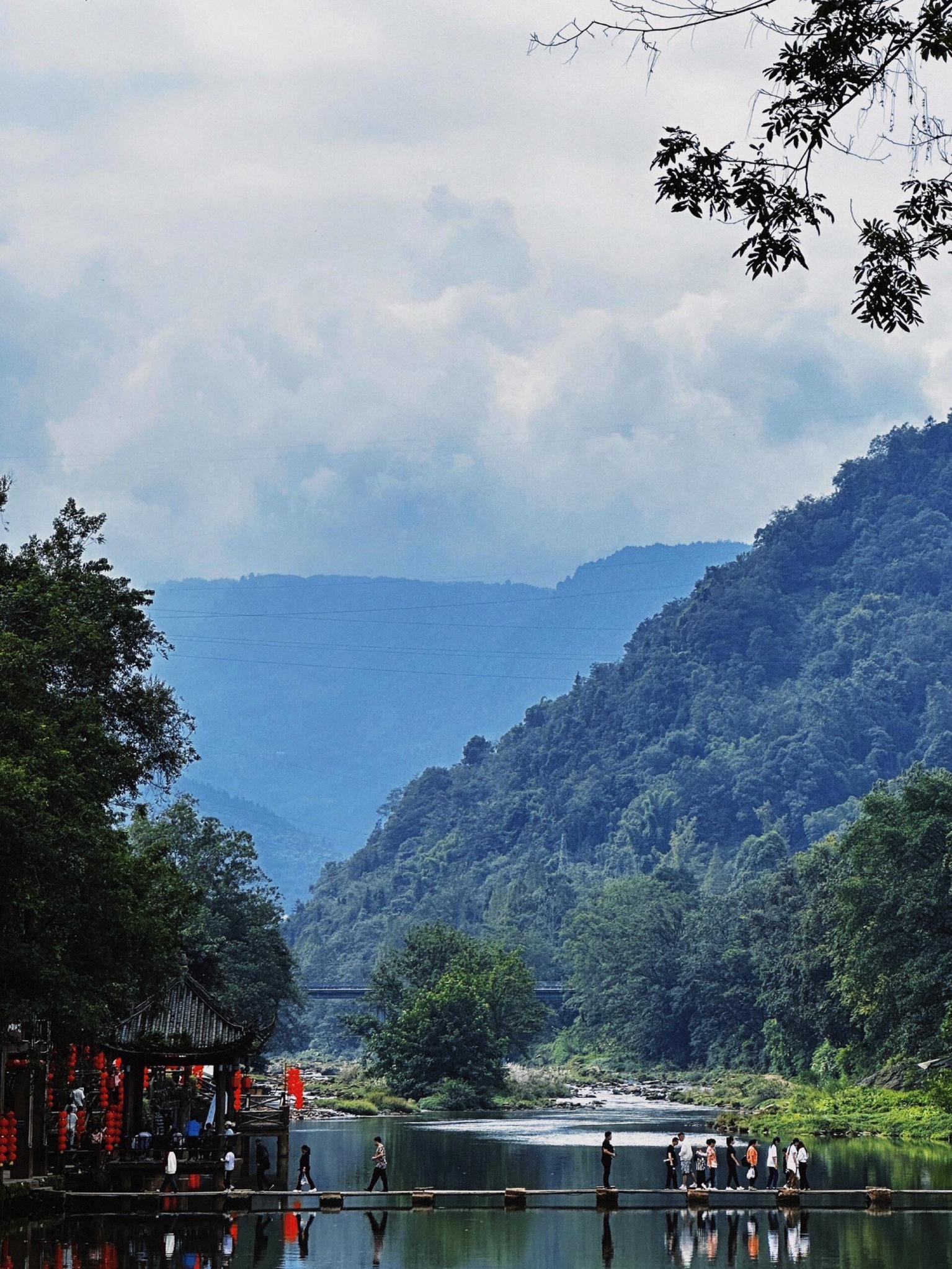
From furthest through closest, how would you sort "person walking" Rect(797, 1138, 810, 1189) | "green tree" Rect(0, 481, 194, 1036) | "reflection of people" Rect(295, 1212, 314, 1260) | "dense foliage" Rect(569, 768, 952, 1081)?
"dense foliage" Rect(569, 768, 952, 1081)
"person walking" Rect(797, 1138, 810, 1189)
"green tree" Rect(0, 481, 194, 1036)
"reflection of people" Rect(295, 1212, 314, 1260)

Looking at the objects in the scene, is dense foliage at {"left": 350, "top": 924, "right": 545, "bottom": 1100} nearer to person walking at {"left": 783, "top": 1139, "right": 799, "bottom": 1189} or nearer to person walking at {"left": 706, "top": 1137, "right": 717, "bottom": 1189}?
person walking at {"left": 706, "top": 1137, "right": 717, "bottom": 1189}

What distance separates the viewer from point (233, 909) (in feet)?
275

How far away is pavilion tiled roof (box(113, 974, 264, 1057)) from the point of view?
43875 mm

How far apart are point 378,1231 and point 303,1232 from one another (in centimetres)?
148

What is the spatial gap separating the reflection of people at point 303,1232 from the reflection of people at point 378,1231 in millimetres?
1216

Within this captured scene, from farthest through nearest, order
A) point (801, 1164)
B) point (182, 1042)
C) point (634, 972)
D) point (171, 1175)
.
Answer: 1. point (634, 972)
2. point (182, 1042)
3. point (171, 1175)
4. point (801, 1164)

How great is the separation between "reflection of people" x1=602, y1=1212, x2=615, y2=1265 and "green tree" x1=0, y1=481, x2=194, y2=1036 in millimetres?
10937

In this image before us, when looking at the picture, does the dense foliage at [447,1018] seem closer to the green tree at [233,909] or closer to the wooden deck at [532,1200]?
the green tree at [233,909]

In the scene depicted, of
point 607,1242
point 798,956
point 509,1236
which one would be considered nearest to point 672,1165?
point 509,1236

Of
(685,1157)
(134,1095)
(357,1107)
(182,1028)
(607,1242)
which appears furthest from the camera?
(357,1107)

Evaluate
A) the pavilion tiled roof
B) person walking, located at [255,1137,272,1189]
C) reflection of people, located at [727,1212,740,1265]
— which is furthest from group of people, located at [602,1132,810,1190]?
the pavilion tiled roof

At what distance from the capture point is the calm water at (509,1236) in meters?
28.7

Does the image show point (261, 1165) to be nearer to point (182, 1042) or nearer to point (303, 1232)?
point (182, 1042)

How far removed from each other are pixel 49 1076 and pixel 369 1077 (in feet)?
198
